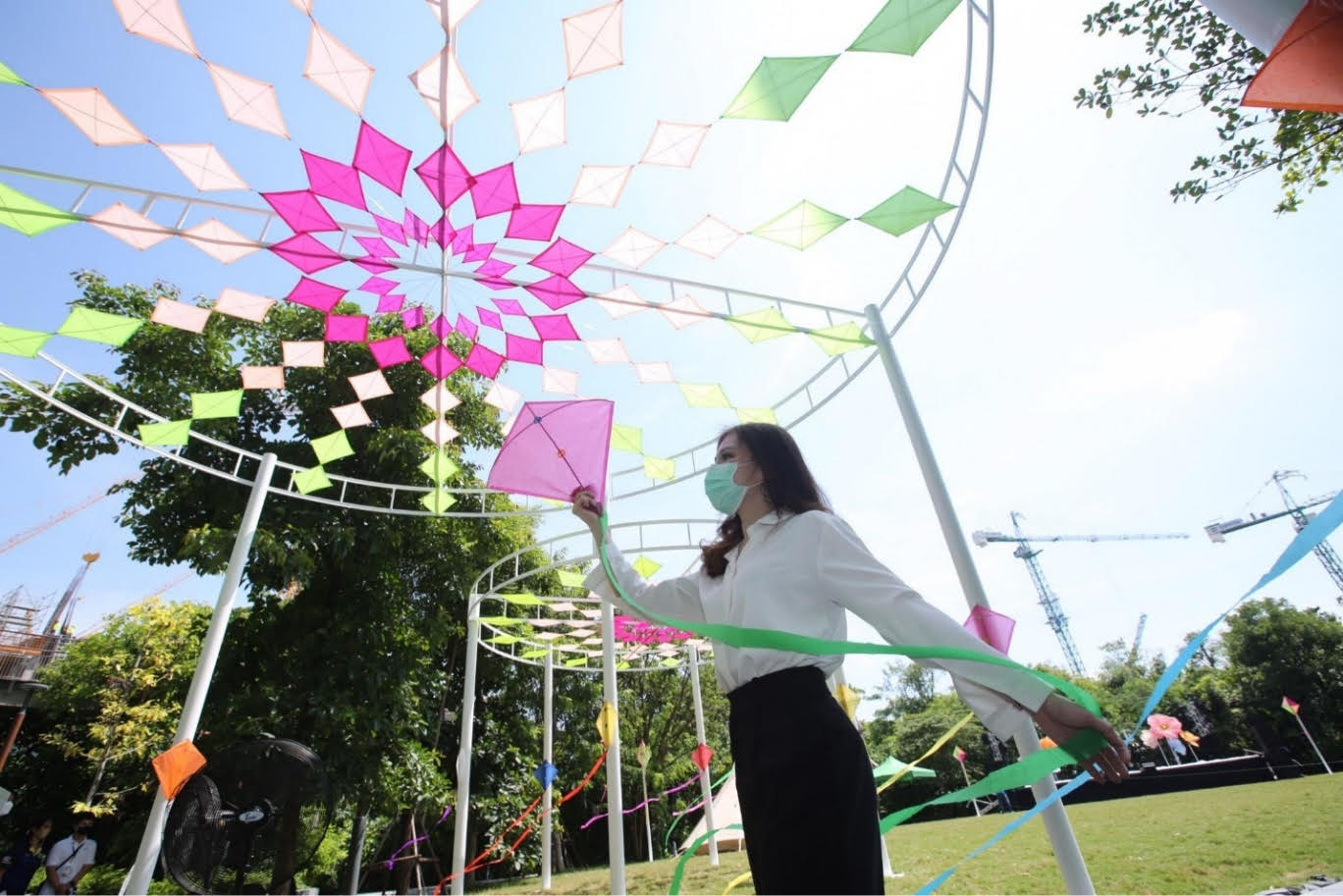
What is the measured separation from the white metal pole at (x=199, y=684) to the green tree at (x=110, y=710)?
1226 cm

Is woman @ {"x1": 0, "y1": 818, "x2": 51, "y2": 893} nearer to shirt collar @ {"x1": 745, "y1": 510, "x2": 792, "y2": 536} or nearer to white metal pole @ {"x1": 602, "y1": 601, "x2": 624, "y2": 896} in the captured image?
white metal pole @ {"x1": 602, "y1": 601, "x2": 624, "y2": 896}

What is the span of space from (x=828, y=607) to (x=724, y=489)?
2.29 ft

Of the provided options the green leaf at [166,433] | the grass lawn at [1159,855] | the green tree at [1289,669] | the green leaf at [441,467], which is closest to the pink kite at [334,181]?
the green leaf at [441,467]

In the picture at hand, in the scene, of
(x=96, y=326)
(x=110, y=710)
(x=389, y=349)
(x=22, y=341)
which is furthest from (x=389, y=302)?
(x=110, y=710)

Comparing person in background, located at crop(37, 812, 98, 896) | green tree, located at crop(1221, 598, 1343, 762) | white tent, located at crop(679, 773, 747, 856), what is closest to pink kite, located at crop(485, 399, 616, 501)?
person in background, located at crop(37, 812, 98, 896)

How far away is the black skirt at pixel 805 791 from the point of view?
143 cm

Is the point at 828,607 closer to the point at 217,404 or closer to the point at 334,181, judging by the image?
the point at 334,181

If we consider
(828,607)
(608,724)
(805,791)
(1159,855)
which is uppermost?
(608,724)

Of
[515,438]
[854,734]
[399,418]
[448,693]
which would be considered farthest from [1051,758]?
[448,693]

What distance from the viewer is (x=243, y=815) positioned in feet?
15.2

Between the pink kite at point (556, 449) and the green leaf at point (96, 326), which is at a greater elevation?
the green leaf at point (96, 326)

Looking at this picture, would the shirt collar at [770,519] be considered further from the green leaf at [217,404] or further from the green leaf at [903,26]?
the green leaf at [217,404]

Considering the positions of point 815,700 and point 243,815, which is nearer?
point 815,700

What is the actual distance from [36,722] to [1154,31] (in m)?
34.7
